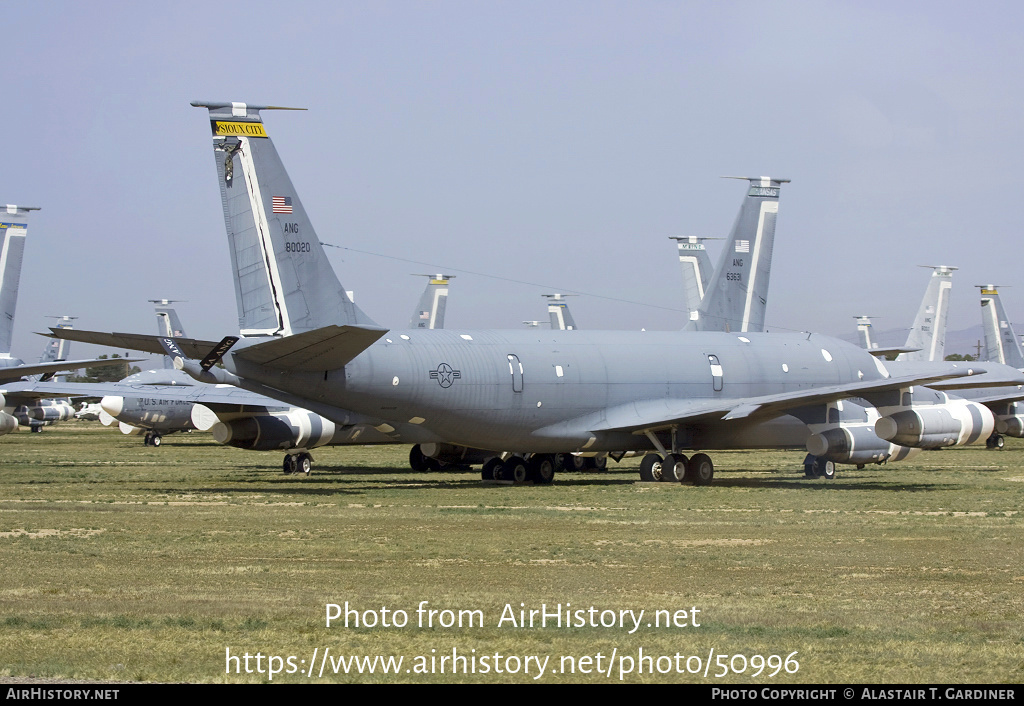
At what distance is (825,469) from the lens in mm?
33531

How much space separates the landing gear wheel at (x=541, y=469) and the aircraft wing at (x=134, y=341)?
10673mm

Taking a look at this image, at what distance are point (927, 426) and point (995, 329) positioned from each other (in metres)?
38.8

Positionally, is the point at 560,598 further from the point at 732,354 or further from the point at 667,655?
the point at 732,354

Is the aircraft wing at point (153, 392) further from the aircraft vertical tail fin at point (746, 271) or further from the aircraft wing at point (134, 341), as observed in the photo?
the aircraft vertical tail fin at point (746, 271)

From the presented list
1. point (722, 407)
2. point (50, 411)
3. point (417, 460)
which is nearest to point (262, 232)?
point (722, 407)

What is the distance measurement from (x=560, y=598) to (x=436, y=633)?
2267mm

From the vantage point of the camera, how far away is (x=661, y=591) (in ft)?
44.1

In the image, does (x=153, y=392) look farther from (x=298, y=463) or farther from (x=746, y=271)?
(x=746, y=271)

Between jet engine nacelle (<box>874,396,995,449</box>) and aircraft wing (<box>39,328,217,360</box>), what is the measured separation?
15920 mm

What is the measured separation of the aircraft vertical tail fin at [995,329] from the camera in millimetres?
64875

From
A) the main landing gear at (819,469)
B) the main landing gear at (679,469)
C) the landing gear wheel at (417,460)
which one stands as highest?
the main landing gear at (819,469)

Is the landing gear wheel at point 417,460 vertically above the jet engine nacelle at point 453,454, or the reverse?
the jet engine nacelle at point 453,454

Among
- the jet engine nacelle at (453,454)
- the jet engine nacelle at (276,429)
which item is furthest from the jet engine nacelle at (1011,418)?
the jet engine nacelle at (276,429)

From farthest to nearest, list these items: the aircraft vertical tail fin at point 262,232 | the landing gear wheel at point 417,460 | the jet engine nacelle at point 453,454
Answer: the landing gear wheel at point 417,460, the jet engine nacelle at point 453,454, the aircraft vertical tail fin at point 262,232
